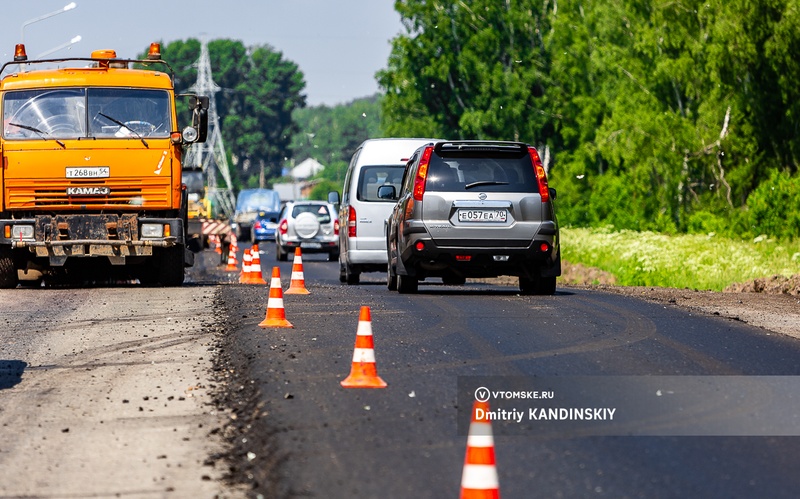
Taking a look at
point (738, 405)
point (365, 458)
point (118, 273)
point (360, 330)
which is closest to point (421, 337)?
point (360, 330)

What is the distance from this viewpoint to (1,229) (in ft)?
67.1

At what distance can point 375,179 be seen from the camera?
2266cm

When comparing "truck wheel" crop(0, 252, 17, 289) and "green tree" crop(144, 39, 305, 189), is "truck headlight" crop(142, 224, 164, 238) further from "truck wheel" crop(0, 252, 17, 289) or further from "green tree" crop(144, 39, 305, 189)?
"green tree" crop(144, 39, 305, 189)

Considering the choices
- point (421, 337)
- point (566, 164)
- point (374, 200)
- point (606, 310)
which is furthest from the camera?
point (566, 164)

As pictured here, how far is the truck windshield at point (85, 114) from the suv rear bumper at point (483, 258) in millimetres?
4862

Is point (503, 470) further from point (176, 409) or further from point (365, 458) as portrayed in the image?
point (176, 409)

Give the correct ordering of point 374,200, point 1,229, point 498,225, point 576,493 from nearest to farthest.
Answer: point 576,493, point 498,225, point 1,229, point 374,200

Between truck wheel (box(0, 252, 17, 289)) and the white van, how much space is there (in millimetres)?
5177

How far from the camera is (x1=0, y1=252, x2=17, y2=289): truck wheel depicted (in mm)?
21453

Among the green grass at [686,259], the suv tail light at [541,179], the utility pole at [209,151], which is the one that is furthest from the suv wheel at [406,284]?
the utility pole at [209,151]

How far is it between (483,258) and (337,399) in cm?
862

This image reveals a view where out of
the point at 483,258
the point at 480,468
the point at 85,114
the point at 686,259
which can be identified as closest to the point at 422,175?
the point at 483,258

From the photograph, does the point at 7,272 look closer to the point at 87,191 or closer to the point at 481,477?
the point at 87,191

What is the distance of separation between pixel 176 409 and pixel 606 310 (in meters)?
7.58
